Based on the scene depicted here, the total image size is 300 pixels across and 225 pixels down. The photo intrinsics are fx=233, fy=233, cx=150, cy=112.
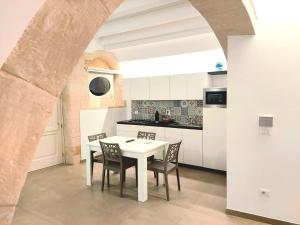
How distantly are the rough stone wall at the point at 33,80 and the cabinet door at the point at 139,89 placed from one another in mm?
5220

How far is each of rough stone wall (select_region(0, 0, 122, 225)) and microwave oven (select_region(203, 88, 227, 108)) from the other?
413 cm

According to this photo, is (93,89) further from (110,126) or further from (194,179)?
(194,179)

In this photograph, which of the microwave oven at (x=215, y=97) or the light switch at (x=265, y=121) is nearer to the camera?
the light switch at (x=265, y=121)

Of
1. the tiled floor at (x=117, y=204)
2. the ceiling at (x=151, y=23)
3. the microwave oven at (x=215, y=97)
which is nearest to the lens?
the tiled floor at (x=117, y=204)

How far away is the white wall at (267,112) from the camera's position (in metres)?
2.71

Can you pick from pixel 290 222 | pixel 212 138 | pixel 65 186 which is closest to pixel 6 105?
pixel 290 222

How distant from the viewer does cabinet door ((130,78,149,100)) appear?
599cm

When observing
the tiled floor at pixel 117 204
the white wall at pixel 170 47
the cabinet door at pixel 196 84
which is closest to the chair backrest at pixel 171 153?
the tiled floor at pixel 117 204

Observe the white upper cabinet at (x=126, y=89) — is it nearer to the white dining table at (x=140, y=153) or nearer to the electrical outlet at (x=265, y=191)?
the white dining table at (x=140, y=153)

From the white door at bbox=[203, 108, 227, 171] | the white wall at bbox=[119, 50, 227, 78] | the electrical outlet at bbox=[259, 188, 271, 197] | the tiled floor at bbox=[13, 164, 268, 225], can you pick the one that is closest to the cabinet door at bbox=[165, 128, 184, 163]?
the white door at bbox=[203, 108, 227, 171]

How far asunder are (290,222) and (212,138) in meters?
2.17

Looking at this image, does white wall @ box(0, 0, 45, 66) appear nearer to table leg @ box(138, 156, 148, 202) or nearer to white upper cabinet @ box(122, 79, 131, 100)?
table leg @ box(138, 156, 148, 202)

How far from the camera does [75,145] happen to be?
5531 millimetres

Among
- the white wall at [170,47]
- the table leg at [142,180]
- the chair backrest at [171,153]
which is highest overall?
the white wall at [170,47]
